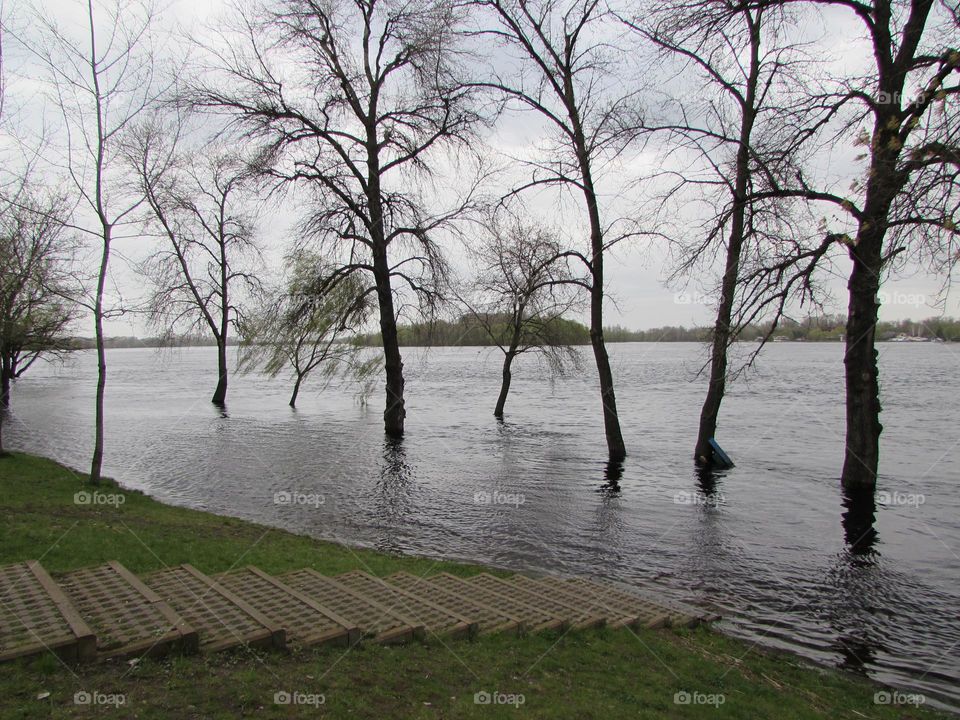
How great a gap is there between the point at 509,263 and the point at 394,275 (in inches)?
175

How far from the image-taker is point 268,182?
21.0 meters

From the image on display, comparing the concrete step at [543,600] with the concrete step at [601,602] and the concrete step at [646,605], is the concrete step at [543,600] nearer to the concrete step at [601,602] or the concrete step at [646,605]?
the concrete step at [601,602]

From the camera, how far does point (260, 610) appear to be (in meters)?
5.94

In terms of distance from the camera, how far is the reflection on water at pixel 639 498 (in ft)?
29.9

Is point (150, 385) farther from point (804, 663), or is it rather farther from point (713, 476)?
point (804, 663)

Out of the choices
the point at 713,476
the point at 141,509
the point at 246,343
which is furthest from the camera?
the point at 246,343

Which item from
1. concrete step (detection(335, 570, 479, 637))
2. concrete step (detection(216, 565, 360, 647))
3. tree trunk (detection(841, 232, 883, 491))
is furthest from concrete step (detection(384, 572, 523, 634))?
tree trunk (detection(841, 232, 883, 491))

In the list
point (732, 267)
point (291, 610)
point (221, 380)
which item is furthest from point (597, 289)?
point (221, 380)

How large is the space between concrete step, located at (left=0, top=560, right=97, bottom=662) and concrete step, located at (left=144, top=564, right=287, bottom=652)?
0.79m

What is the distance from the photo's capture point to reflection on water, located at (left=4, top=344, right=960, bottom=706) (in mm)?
9109

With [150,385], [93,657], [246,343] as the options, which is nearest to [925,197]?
[93,657]

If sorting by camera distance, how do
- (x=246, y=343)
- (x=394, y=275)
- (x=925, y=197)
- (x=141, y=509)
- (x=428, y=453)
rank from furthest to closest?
(x=246, y=343) < (x=394, y=275) < (x=428, y=453) < (x=141, y=509) < (x=925, y=197)

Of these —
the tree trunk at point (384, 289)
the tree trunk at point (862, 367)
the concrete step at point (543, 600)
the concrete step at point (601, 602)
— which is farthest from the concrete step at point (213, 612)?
the tree trunk at point (384, 289)

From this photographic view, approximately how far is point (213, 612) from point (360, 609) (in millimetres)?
1396
